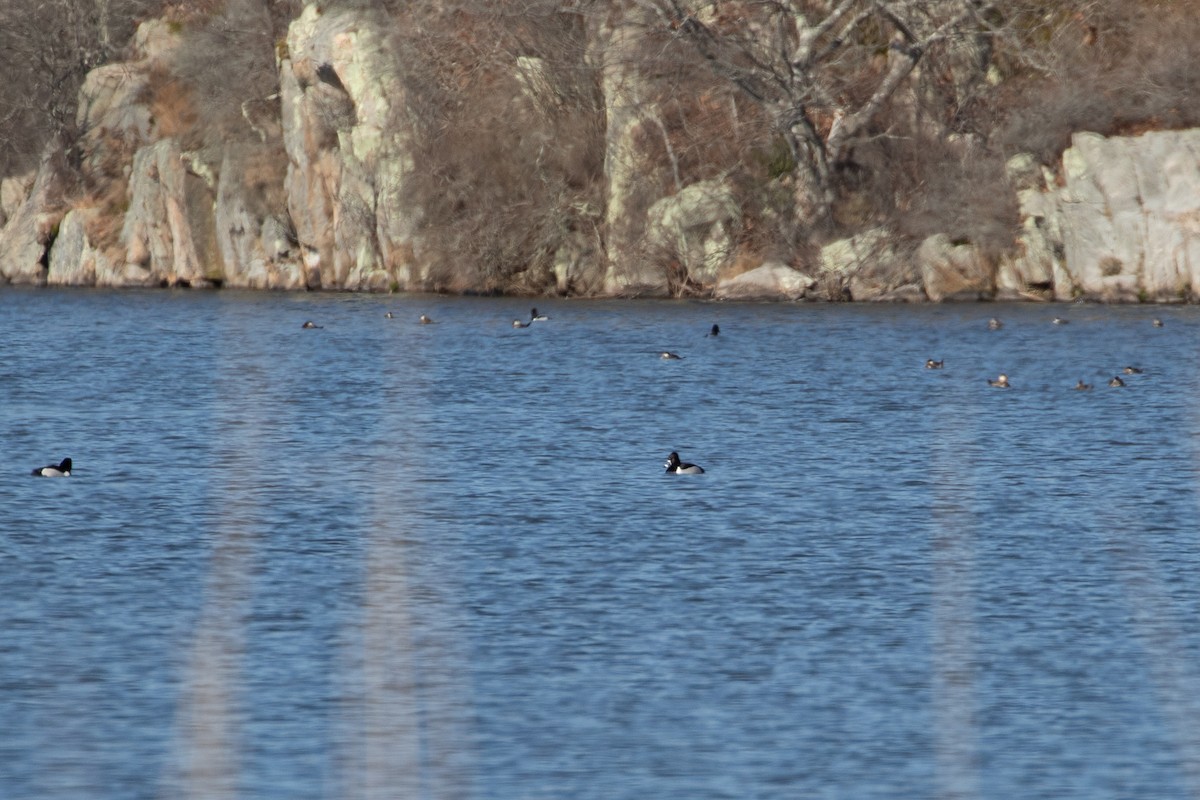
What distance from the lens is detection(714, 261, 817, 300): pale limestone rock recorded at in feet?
171

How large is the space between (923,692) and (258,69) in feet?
185

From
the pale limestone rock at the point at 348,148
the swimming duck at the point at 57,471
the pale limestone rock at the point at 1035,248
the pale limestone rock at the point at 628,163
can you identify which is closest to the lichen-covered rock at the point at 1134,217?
the pale limestone rock at the point at 1035,248

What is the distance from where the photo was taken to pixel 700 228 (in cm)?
5316

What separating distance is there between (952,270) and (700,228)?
6628mm

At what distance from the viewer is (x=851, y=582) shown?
15.9 metres

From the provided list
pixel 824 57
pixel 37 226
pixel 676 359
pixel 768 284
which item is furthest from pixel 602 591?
A: pixel 37 226

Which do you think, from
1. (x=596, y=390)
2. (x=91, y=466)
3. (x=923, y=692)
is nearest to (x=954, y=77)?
(x=596, y=390)

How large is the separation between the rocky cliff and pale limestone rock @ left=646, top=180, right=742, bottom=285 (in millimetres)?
46

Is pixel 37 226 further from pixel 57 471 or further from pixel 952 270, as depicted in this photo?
pixel 57 471

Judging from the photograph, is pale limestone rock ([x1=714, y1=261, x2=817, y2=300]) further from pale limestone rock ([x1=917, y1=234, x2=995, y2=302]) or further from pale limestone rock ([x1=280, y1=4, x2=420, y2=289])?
pale limestone rock ([x1=280, y1=4, x2=420, y2=289])

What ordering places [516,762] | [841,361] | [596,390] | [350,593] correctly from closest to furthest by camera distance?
[516,762] < [350,593] < [596,390] < [841,361]

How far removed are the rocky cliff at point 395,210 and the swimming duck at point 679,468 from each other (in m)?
28.7

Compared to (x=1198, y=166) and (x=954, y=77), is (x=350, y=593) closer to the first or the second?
(x=1198, y=166)

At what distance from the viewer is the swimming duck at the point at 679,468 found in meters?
22.4
